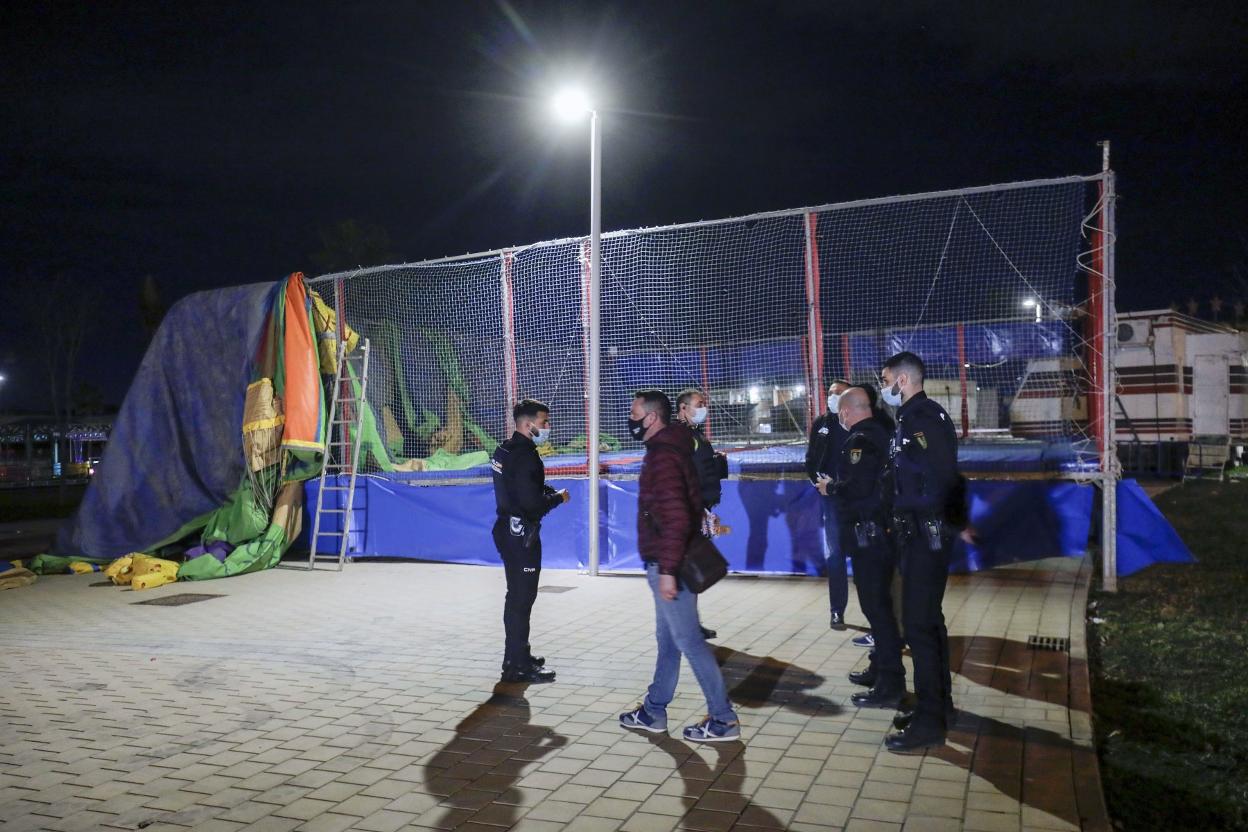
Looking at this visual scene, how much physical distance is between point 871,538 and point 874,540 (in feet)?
0.07

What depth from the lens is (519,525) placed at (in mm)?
5941

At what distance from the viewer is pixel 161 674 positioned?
21.2 ft

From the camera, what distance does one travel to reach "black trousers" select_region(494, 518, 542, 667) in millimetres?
5992

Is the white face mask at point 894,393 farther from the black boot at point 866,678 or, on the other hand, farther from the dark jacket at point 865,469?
the black boot at point 866,678

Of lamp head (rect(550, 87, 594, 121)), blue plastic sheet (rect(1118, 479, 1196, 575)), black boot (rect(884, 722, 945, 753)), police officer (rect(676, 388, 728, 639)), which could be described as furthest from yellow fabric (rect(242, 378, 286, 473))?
blue plastic sheet (rect(1118, 479, 1196, 575))

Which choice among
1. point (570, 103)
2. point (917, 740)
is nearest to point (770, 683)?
point (917, 740)

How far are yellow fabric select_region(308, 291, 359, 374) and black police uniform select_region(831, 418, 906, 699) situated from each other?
8403mm

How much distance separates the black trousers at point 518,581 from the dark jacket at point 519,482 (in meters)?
0.13

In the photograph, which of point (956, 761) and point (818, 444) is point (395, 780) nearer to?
point (956, 761)

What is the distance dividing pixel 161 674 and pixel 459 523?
17.1 feet

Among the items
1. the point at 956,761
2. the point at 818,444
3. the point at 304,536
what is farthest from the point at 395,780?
the point at 304,536

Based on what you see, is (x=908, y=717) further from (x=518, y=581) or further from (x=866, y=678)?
(x=518, y=581)

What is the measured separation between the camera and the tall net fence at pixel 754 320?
919cm

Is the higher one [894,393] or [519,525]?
[894,393]
